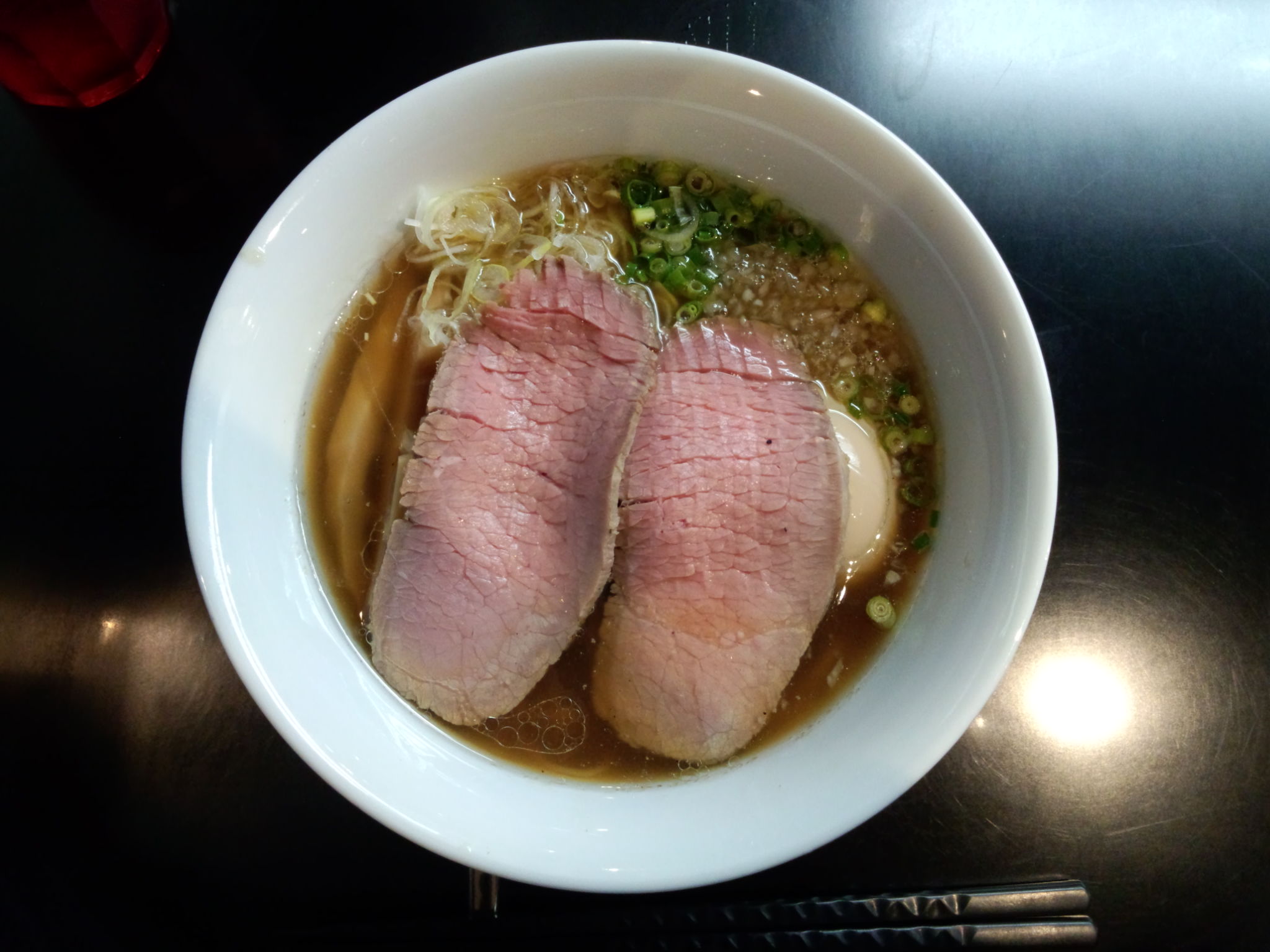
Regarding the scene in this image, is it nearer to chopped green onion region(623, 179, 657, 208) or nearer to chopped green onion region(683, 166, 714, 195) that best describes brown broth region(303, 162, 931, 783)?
chopped green onion region(683, 166, 714, 195)

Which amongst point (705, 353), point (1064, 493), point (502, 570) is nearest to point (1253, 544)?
point (1064, 493)

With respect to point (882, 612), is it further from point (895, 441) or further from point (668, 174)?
point (668, 174)

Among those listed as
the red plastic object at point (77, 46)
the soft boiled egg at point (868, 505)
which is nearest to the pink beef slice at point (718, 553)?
the soft boiled egg at point (868, 505)

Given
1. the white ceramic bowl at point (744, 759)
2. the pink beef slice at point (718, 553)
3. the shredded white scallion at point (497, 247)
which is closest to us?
the white ceramic bowl at point (744, 759)

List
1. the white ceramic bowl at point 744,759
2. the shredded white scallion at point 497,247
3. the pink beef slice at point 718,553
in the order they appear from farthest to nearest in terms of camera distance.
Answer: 1. the shredded white scallion at point 497,247
2. the pink beef slice at point 718,553
3. the white ceramic bowl at point 744,759

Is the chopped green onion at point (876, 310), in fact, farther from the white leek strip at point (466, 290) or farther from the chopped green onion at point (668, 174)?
the white leek strip at point (466, 290)

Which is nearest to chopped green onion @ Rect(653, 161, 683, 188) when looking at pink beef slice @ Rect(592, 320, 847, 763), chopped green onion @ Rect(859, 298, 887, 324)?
pink beef slice @ Rect(592, 320, 847, 763)
